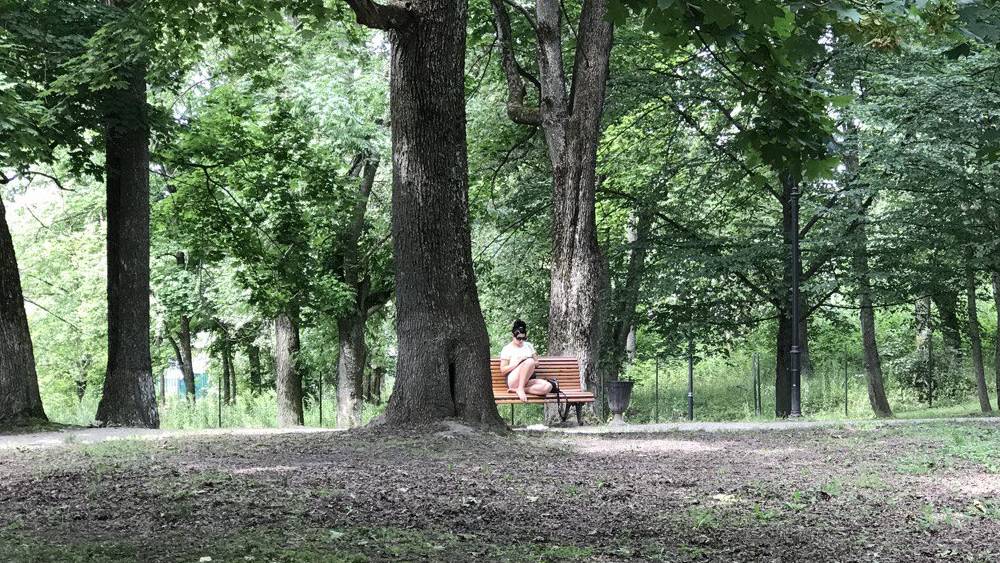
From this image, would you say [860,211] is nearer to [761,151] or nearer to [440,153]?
[440,153]

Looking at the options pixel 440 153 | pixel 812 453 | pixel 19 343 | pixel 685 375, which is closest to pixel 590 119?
pixel 440 153

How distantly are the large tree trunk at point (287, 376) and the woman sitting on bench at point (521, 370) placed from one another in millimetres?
12336

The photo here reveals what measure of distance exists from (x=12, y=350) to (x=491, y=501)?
413 inches

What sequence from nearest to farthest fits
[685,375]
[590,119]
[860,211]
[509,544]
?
[509,544] → [590,119] → [860,211] → [685,375]

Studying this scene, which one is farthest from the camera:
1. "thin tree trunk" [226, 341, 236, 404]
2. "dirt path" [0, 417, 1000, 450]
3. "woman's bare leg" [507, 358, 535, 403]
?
"thin tree trunk" [226, 341, 236, 404]

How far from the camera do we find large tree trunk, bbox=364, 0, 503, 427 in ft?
35.9

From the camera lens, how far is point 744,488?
25.4 feet

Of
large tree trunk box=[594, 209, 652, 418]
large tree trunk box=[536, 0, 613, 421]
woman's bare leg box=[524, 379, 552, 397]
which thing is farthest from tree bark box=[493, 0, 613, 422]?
large tree trunk box=[594, 209, 652, 418]

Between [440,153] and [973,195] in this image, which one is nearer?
[440,153]

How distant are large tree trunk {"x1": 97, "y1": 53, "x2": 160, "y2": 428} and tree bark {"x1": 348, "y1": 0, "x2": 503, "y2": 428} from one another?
653 cm

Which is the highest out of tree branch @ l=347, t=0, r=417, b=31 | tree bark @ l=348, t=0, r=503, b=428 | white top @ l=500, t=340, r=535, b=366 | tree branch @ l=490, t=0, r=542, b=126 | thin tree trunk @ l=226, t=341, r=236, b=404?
tree branch @ l=490, t=0, r=542, b=126

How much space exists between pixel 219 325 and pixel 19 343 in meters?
18.9

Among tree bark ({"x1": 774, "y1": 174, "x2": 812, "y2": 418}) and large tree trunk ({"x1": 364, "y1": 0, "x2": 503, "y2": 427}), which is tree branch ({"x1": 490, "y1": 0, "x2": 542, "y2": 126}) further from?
tree bark ({"x1": 774, "y1": 174, "x2": 812, "y2": 418})

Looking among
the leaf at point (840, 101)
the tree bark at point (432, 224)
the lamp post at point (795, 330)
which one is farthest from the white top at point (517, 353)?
the leaf at point (840, 101)
